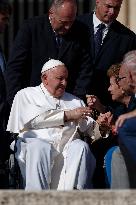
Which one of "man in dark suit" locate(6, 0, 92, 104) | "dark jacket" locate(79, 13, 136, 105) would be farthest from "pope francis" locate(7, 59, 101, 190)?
"dark jacket" locate(79, 13, 136, 105)

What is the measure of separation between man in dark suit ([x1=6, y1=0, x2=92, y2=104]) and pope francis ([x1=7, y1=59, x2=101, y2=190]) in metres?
0.25

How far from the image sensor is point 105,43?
9.12 meters

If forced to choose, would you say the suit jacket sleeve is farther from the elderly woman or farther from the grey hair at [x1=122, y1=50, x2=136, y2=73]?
the grey hair at [x1=122, y1=50, x2=136, y2=73]

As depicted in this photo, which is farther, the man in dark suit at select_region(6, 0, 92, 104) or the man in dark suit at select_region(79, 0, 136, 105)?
the man in dark suit at select_region(79, 0, 136, 105)

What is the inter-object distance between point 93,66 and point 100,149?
871 mm

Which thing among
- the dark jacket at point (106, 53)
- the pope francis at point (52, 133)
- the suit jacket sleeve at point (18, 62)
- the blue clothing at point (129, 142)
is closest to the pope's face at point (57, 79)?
the pope francis at point (52, 133)

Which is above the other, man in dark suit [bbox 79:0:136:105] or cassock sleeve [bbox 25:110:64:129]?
man in dark suit [bbox 79:0:136:105]

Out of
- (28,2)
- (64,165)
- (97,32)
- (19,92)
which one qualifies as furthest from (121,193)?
(28,2)

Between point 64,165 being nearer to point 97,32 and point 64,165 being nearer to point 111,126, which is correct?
point 111,126

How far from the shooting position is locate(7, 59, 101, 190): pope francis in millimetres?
8078

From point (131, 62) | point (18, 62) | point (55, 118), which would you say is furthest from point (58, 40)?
point (131, 62)

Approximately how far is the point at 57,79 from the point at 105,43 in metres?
0.91

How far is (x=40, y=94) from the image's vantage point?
28.0 ft

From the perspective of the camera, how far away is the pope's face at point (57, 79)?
840 centimetres
